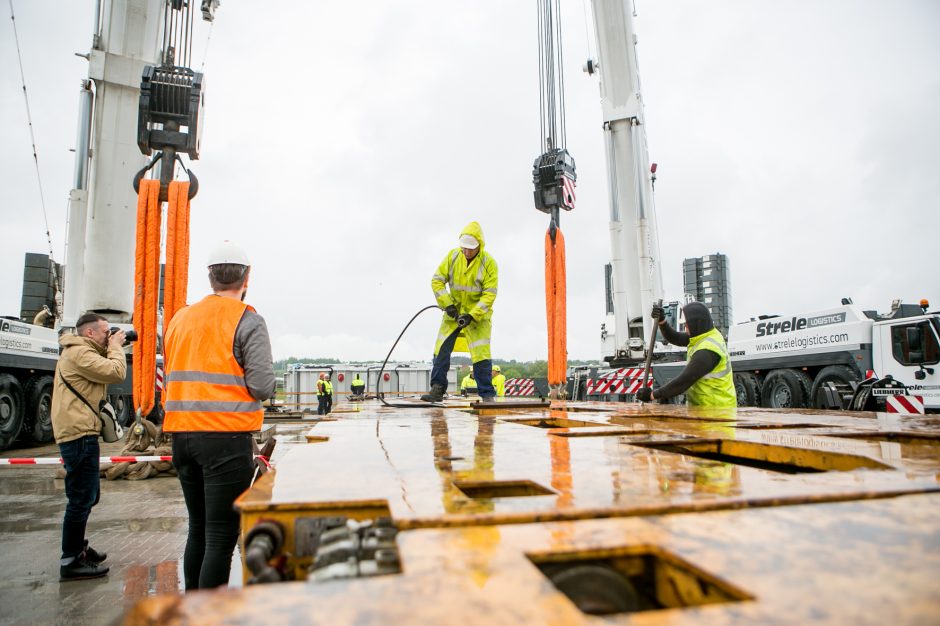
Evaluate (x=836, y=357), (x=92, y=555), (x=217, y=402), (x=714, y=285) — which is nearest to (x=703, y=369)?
(x=217, y=402)

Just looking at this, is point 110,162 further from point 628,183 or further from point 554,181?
point 628,183

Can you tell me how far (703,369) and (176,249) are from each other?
197 inches

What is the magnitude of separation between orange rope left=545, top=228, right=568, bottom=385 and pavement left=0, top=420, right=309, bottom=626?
10.5 ft

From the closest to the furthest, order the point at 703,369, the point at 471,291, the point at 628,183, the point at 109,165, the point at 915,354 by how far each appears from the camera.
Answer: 1. the point at 703,369
2. the point at 471,291
3. the point at 109,165
4. the point at 915,354
5. the point at 628,183

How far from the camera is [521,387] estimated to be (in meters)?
18.4

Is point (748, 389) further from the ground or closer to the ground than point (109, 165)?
closer to the ground

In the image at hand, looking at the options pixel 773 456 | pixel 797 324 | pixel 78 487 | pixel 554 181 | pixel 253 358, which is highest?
pixel 554 181

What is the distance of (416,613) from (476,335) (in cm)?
485

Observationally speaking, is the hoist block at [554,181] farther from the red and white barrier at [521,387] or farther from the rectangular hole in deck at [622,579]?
the red and white barrier at [521,387]

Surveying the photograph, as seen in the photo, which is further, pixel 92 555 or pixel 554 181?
pixel 554 181

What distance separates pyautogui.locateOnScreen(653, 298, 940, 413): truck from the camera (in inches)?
344

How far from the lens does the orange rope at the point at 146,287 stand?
5699mm

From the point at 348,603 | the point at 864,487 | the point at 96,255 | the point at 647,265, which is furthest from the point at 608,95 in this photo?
the point at 348,603

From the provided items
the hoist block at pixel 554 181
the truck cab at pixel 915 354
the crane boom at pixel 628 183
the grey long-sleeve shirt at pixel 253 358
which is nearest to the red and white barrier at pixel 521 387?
the crane boom at pixel 628 183
